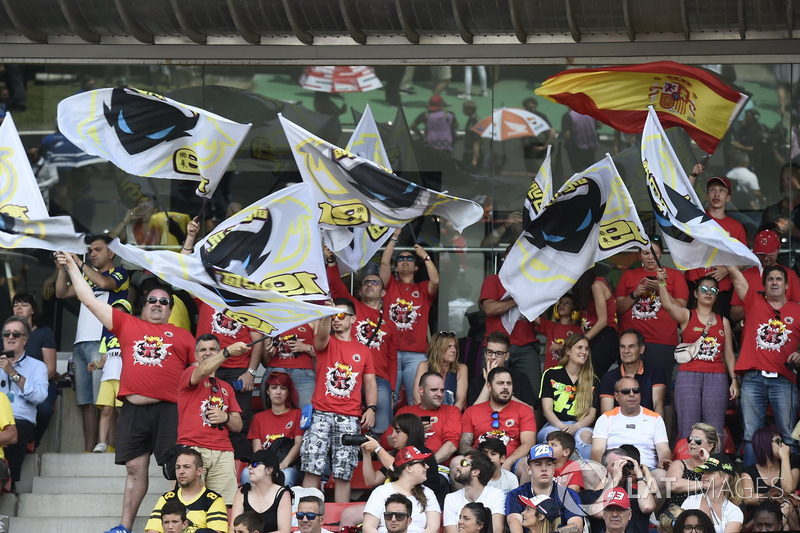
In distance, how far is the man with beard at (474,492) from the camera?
38.2 ft

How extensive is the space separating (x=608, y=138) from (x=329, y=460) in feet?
20.2

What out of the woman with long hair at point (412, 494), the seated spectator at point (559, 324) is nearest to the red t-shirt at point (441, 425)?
the woman with long hair at point (412, 494)

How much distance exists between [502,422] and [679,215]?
8.12 ft

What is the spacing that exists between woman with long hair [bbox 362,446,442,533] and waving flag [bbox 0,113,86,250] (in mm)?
3508

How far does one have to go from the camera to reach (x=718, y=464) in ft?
38.1

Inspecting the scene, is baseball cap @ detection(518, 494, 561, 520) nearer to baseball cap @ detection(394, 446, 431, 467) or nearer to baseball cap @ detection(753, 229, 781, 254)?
baseball cap @ detection(394, 446, 431, 467)

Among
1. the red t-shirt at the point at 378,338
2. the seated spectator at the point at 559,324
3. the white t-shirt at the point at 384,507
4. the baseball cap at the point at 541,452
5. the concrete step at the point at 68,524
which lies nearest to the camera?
the baseball cap at the point at 541,452

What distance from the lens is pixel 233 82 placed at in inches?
677

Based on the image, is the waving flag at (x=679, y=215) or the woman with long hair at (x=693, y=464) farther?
the waving flag at (x=679, y=215)

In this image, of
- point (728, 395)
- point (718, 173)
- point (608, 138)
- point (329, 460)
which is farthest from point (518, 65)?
point (329, 460)

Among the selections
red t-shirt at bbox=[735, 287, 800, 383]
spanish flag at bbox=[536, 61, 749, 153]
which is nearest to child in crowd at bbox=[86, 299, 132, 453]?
spanish flag at bbox=[536, 61, 749, 153]

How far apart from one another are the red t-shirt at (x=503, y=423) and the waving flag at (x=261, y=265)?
72.5 inches

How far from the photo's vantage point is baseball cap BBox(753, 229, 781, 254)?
48.0ft

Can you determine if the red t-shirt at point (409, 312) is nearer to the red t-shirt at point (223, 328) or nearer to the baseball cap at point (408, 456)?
the red t-shirt at point (223, 328)
